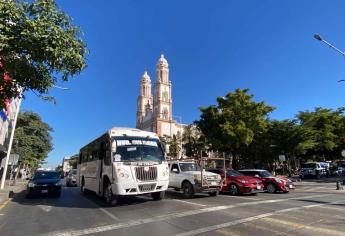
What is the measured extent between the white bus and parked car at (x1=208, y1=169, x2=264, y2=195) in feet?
17.7

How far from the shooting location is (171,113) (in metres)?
116

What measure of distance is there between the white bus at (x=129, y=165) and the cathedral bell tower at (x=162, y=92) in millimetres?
96383

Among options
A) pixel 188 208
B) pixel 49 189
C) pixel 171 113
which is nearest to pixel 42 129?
pixel 49 189

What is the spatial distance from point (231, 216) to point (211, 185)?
5.89m

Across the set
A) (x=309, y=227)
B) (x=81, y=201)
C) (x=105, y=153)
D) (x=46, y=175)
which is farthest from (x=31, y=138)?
(x=309, y=227)

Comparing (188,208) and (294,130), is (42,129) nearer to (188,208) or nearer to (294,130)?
(294,130)

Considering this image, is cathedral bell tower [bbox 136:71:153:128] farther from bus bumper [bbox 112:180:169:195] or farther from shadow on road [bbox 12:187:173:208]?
bus bumper [bbox 112:180:169:195]

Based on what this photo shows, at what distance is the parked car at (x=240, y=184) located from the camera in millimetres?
16969

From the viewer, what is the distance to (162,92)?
374 feet

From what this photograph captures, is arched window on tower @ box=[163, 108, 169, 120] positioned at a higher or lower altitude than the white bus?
higher

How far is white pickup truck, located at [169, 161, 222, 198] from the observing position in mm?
15289

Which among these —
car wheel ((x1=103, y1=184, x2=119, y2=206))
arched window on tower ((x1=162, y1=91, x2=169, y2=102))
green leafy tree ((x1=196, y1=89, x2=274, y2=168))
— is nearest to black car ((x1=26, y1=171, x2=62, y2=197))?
car wheel ((x1=103, y1=184, x2=119, y2=206))

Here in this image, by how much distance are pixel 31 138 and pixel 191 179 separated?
3088cm

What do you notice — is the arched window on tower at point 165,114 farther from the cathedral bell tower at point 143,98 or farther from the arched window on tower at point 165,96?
the cathedral bell tower at point 143,98
